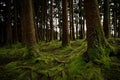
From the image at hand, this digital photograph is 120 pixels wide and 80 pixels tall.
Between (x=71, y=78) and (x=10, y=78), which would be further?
(x=10, y=78)

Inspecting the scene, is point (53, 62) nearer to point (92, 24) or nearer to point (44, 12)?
point (92, 24)

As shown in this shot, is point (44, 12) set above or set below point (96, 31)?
above

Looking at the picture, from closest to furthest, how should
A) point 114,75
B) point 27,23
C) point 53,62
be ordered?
point 114,75 → point 53,62 → point 27,23

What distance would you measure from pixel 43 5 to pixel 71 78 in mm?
22548

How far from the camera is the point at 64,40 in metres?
15.3

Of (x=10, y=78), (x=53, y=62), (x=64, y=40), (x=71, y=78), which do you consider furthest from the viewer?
(x=64, y=40)

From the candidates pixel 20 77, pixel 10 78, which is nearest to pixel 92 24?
pixel 20 77

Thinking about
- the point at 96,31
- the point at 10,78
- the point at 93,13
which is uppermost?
the point at 93,13

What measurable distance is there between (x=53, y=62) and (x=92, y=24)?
3210 mm

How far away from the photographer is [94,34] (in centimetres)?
752

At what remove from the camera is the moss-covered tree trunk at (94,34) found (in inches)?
290

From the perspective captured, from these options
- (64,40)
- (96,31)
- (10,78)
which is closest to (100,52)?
(96,31)

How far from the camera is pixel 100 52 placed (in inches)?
289

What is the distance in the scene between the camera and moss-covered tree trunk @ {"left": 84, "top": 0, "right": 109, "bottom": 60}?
7.37 m
